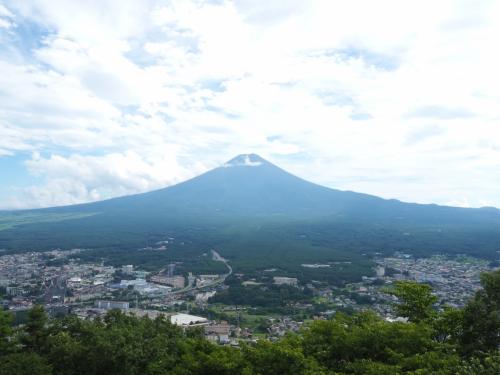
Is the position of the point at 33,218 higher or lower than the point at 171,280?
higher

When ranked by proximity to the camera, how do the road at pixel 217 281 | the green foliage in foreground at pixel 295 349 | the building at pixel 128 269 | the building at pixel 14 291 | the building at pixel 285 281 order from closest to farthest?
the green foliage in foreground at pixel 295 349, the building at pixel 14 291, the road at pixel 217 281, the building at pixel 285 281, the building at pixel 128 269

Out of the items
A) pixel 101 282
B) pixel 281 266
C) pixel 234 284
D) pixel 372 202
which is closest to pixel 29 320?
pixel 234 284

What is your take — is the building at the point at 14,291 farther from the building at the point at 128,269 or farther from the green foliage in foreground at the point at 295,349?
the green foliage in foreground at the point at 295,349

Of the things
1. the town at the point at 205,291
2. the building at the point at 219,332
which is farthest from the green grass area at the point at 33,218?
the building at the point at 219,332

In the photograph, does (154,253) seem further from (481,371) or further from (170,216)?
(481,371)

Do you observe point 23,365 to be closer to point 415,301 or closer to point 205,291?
point 415,301

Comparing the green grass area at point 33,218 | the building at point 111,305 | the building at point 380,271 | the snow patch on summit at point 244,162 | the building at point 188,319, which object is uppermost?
the snow patch on summit at point 244,162

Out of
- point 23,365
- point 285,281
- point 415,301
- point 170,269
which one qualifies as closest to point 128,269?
point 170,269
